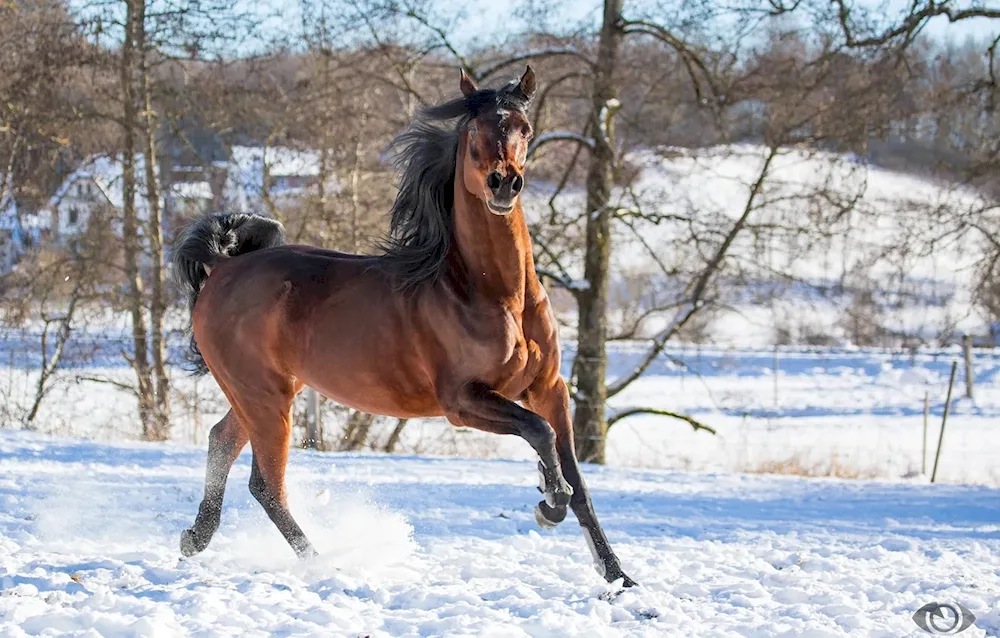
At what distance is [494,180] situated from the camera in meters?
3.77

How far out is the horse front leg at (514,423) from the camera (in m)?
3.95

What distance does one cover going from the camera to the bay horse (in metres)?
4.08

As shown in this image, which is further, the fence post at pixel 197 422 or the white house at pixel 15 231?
the white house at pixel 15 231

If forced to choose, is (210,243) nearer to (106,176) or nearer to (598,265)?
(598,265)

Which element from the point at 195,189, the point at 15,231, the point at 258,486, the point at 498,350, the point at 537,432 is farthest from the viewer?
the point at 195,189

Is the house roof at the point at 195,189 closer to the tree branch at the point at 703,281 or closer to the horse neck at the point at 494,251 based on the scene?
the tree branch at the point at 703,281

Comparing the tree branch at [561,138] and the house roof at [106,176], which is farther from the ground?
the tree branch at [561,138]

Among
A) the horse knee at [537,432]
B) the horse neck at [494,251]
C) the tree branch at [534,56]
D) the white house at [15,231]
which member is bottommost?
the horse knee at [537,432]

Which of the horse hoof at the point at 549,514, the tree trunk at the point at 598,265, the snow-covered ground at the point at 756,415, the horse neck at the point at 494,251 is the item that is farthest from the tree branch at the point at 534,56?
the horse hoof at the point at 549,514

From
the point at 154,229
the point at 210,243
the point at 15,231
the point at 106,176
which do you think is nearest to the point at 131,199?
the point at 154,229

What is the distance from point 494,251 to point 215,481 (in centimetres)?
208

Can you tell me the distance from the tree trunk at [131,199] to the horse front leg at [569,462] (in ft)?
28.6

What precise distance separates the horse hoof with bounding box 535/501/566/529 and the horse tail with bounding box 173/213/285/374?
230 cm

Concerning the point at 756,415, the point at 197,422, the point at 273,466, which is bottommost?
the point at 756,415
